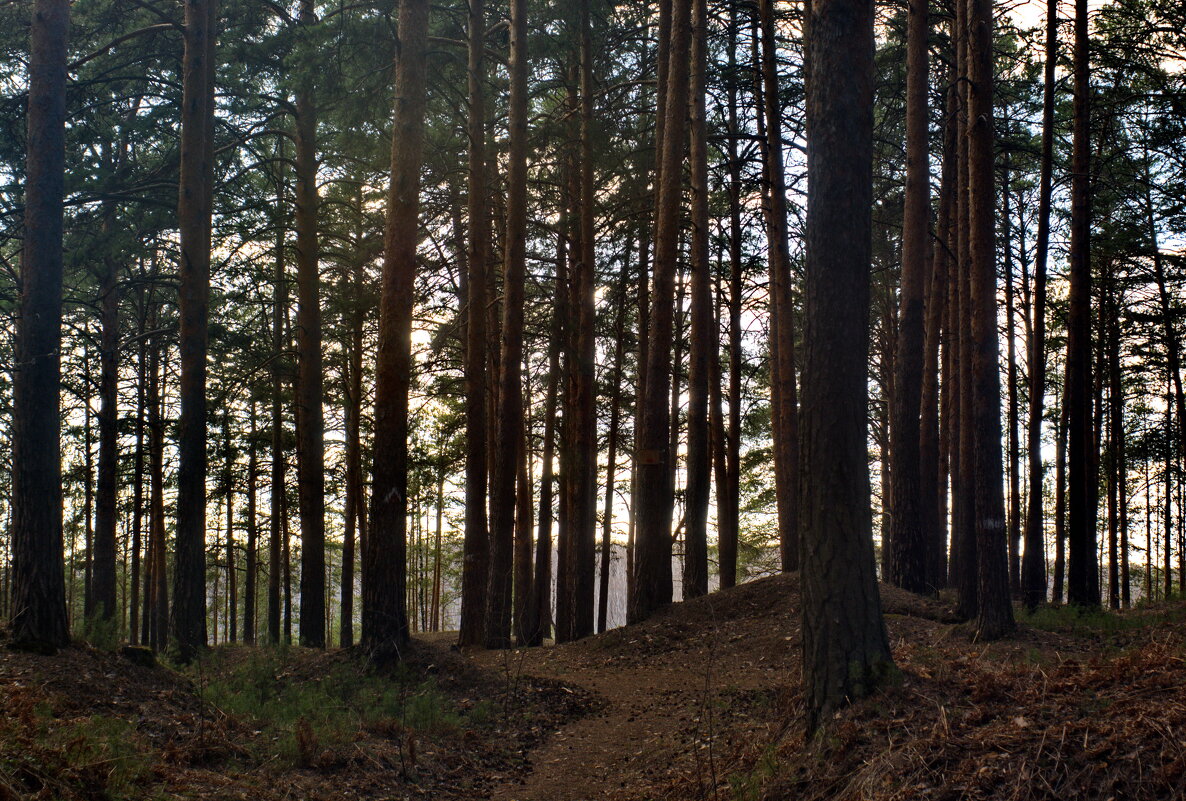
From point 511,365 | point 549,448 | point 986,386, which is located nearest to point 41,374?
point 511,365

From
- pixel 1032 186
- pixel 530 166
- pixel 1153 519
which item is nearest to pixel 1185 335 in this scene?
pixel 1032 186

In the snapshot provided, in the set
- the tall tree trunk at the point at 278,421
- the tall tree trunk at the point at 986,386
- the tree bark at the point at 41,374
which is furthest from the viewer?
the tall tree trunk at the point at 278,421

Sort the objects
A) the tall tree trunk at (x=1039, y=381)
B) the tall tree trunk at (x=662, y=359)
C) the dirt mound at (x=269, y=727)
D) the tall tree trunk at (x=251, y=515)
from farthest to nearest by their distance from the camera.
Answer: the tall tree trunk at (x=251, y=515)
the tall tree trunk at (x=1039, y=381)
the tall tree trunk at (x=662, y=359)
the dirt mound at (x=269, y=727)

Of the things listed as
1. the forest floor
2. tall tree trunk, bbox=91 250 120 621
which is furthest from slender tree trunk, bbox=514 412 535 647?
tall tree trunk, bbox=91 250 120 621

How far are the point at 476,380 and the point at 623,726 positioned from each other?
6285 mm

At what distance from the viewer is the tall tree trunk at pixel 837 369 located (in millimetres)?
6176

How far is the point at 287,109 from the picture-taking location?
589 inches

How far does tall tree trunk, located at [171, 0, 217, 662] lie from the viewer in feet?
39.7

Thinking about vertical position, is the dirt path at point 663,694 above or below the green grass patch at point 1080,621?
below

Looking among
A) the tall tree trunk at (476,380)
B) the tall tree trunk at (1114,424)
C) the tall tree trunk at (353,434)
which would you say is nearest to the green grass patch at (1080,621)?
the tall tree trunk at (476,380)

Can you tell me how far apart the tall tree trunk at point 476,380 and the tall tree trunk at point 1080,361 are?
956cm

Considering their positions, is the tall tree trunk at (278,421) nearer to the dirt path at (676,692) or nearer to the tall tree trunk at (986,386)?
the dirt path at (676,692)

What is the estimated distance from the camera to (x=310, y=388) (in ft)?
Answer: 52.5

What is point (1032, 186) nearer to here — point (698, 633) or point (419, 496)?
point (698, 633)
